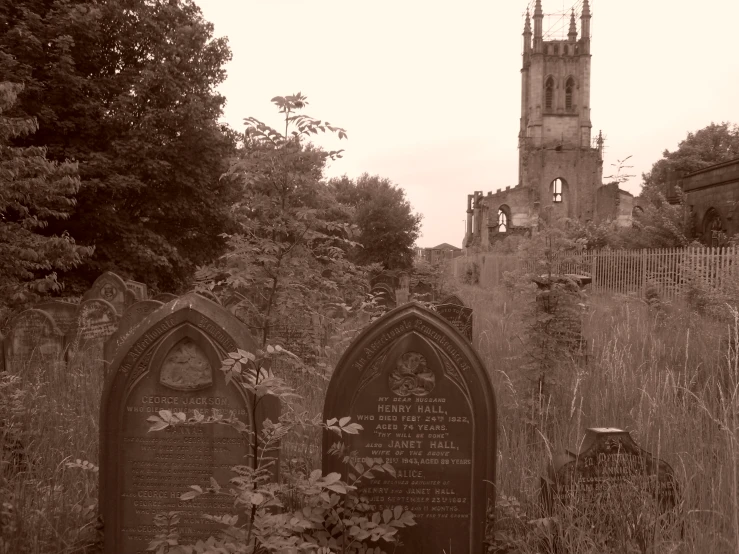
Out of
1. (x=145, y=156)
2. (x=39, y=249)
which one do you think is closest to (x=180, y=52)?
(x=145, y=156)

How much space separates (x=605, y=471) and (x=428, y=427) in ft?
3.56

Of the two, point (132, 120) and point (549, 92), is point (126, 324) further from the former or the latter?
point (549, 92)

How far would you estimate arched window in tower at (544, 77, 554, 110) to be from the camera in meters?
56.0

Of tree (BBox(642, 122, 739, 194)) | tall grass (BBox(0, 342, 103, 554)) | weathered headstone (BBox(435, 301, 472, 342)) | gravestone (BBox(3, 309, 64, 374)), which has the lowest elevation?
tall grass (BBox(0, 342, 103, 554))

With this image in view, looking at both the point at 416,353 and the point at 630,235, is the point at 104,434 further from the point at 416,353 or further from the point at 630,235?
the point at 630,235

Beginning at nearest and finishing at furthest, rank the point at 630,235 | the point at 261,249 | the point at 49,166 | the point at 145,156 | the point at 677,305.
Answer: the point at 261,249, the point at 49,166, the point at 677,305, the point at 145,156, the point at 630,235

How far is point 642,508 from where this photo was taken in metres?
3.37

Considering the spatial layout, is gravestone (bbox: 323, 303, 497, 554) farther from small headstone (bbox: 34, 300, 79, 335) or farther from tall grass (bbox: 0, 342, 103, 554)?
small headstone (bbox: 34, 300, 79, 335)

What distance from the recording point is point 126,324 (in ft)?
23.8

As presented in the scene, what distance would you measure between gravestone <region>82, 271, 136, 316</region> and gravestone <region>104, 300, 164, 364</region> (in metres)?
4.09

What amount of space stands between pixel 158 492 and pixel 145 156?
1590cm

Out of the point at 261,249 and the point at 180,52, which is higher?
the point at 180,52

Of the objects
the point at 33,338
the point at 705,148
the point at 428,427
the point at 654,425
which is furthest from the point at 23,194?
the point at 705,148

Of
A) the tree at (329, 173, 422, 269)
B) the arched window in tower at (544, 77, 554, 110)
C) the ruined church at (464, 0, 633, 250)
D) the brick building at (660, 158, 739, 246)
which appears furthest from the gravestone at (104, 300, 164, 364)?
the arched window in tower at (544, 77, 554, 110)
